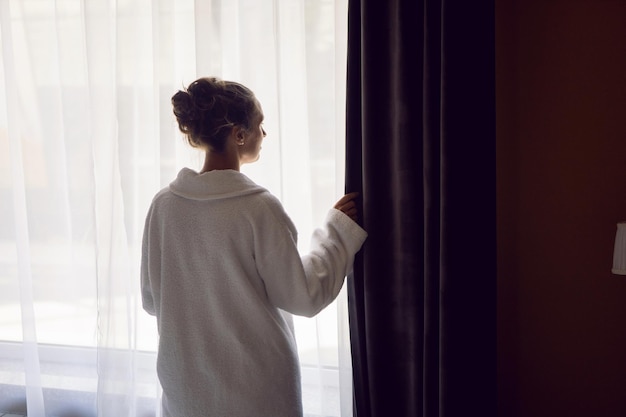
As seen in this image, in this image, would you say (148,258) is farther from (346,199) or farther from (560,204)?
(560,204)

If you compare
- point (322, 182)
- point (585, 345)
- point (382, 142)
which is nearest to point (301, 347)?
point (322, 182)

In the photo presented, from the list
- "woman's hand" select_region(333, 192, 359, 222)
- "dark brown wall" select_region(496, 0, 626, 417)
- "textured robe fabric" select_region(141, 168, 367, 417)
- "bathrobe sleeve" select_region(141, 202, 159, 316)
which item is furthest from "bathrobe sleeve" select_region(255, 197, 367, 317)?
"dark brown wall" select_region(496, 0, 626, 417)

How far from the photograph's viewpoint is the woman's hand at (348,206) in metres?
1.71

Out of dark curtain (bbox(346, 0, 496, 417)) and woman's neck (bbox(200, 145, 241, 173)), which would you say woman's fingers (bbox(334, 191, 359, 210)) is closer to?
dark curtain (bbox(346, 0, 496, 417))

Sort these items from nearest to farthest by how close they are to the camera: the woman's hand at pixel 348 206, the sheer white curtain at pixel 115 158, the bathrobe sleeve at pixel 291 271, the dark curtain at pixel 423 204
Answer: the bathrobe sleeve at pixel 291 271 < the dark curtain at pixel 423 204 < the woman's hand at pixel 348 206 < the sheer white curtain at pixel 115 158

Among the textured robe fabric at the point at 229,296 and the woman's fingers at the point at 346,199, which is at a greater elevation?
the woman's fingers at the point at 346,199

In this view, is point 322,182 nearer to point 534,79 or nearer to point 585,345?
point 534,79

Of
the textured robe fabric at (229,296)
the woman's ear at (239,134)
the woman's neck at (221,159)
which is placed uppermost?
the woman's ear at (239,134)

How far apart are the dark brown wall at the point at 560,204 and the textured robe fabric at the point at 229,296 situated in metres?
0.70

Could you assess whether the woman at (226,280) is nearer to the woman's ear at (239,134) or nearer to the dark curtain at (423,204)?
the woman's ear at (239,134)

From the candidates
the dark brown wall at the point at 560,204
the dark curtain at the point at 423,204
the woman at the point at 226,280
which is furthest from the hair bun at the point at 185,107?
the dark brown wall at the point at 560,204

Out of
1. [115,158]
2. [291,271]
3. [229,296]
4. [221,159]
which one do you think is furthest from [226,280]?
[115,158]

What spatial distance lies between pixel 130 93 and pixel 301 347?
109 cm

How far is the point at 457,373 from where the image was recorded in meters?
1.61
